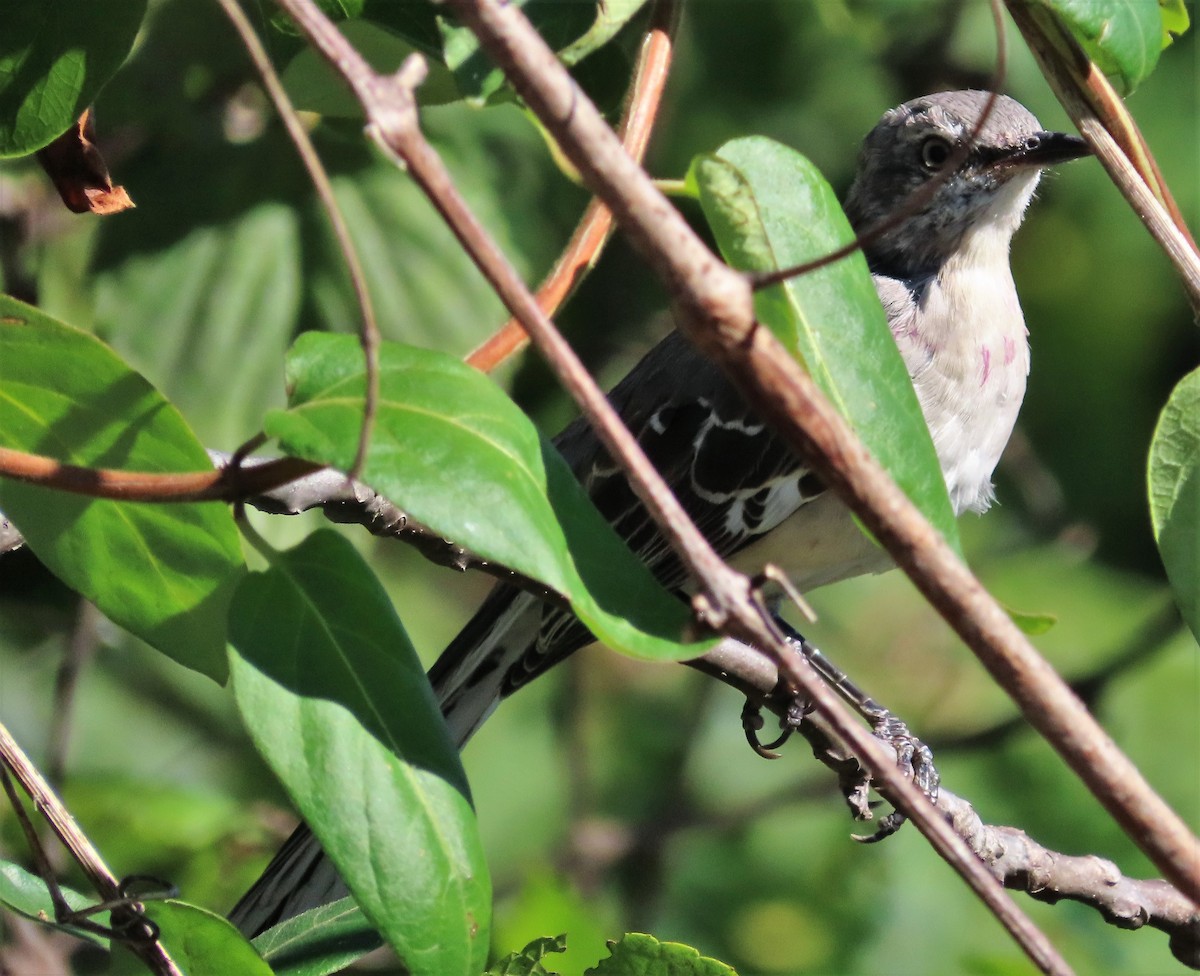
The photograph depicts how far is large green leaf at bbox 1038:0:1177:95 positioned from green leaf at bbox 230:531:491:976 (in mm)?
1010

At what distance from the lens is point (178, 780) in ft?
14.2

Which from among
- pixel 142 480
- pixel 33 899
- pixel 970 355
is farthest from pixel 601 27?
pixel 970 355

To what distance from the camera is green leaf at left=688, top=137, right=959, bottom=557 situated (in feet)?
4.82

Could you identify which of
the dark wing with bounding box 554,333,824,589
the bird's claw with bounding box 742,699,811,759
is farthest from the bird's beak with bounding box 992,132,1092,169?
the bird's claw with bounding box 742,699,811,759

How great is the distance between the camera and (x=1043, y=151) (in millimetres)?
3568

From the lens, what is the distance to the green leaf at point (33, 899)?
175 cm

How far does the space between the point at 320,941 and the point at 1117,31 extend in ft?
4.84

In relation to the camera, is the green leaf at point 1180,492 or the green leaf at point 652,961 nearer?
the green leaf at point 1180,492

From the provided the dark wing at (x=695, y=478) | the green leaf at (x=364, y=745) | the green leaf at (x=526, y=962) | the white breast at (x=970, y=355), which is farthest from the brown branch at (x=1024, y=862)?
the green leaf at (x=364, y=745)

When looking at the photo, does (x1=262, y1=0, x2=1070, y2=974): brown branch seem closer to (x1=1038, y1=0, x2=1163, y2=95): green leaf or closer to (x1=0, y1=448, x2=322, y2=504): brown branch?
Result: (x1=0, y1=448, x2=322, y2=504): brown branch

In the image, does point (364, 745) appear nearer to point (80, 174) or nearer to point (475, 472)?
point (475, 472)

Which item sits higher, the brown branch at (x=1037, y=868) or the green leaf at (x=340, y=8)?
the green leaf at (x=340, y=8)

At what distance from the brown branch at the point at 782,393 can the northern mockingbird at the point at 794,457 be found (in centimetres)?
229

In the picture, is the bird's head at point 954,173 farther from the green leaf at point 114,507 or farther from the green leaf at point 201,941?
the green leaf at point 201,941
